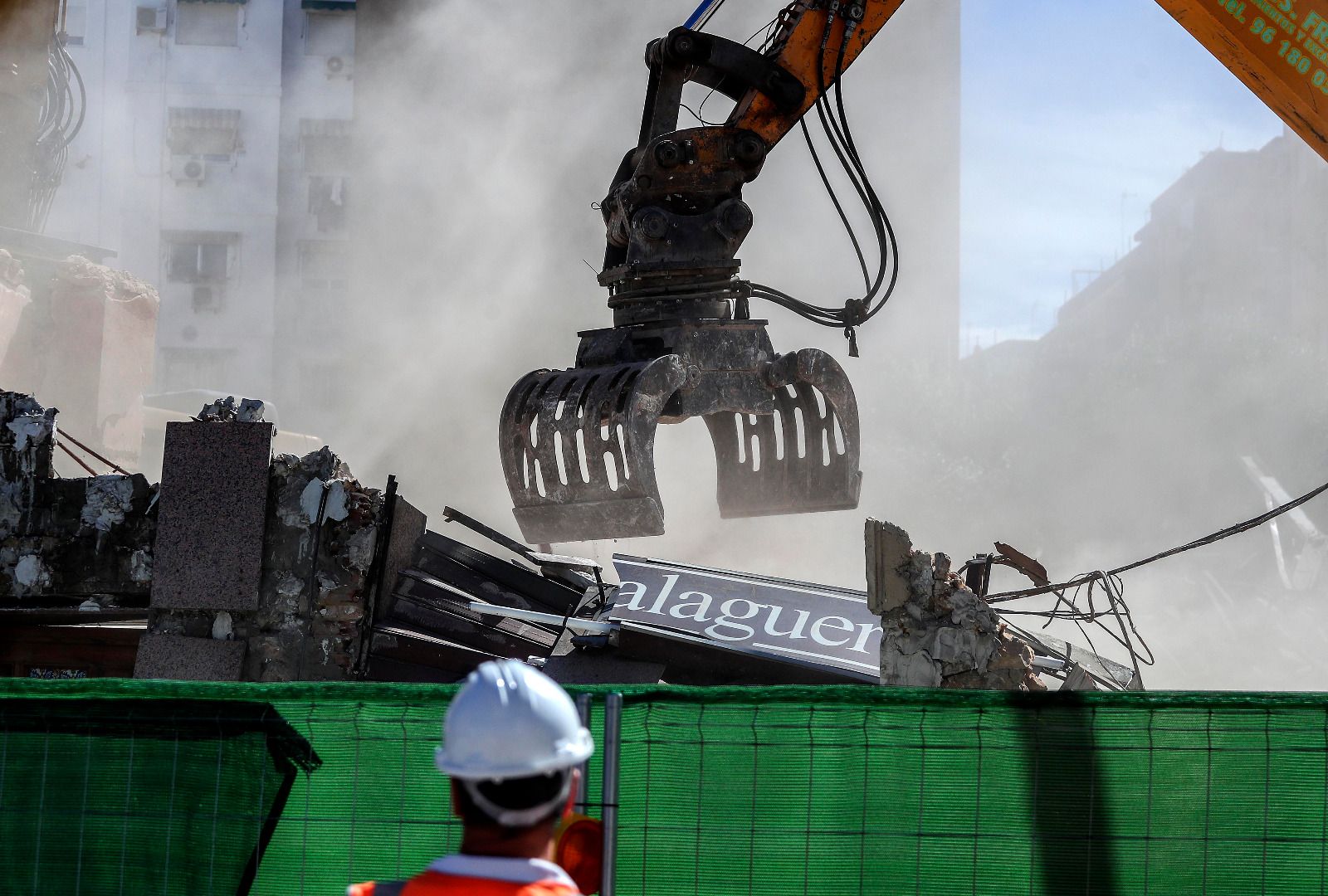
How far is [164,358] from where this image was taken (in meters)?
39.8

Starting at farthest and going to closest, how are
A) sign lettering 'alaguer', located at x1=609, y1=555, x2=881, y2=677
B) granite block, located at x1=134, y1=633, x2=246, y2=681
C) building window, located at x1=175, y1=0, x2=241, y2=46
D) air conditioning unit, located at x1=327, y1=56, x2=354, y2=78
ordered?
building window, located at x1=175, y1=0, x2=241, y2=46
air conditioning unit, located at x1=327, y1=56, x2=354, y2=78
sign lettering 'alaguer', located at x1=609, y1=555, x2=881, y2=677
granite block, located at x1=134, y1=633, x2=246, y2=681

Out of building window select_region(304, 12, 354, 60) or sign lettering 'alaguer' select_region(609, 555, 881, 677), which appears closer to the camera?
sign lettering 'alaguer' select_region(609, 555, 881, 677)

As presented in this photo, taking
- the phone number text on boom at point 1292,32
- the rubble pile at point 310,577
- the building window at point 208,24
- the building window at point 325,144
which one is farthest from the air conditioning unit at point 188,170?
the phone number text on boom at point 1292,32

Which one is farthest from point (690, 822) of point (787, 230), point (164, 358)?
point (164, 358)

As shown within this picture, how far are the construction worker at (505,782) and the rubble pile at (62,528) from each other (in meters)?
6.22

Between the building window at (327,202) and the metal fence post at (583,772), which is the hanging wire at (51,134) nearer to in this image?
the metal fence post at (583,772)

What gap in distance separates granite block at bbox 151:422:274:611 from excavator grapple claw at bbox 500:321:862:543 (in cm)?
154

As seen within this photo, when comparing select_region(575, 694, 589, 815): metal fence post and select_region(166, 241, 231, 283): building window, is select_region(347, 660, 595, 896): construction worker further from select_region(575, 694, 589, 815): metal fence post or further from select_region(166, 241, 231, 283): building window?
select_region(166, 241, 231, 283): building window

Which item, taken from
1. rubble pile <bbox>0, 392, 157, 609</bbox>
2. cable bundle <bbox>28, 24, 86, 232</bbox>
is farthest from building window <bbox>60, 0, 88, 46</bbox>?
rubble pile <bbox>0, 392, 157, 609</bbox>

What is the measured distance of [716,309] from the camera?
6.69 meters

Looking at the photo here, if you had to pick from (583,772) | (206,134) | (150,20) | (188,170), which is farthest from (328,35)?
(583,772)

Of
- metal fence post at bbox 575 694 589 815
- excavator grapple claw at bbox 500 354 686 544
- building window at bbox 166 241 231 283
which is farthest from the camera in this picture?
building window at bbox 166 241 231 283

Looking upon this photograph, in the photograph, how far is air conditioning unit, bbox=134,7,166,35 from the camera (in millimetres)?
41875

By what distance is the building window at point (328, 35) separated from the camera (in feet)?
135
